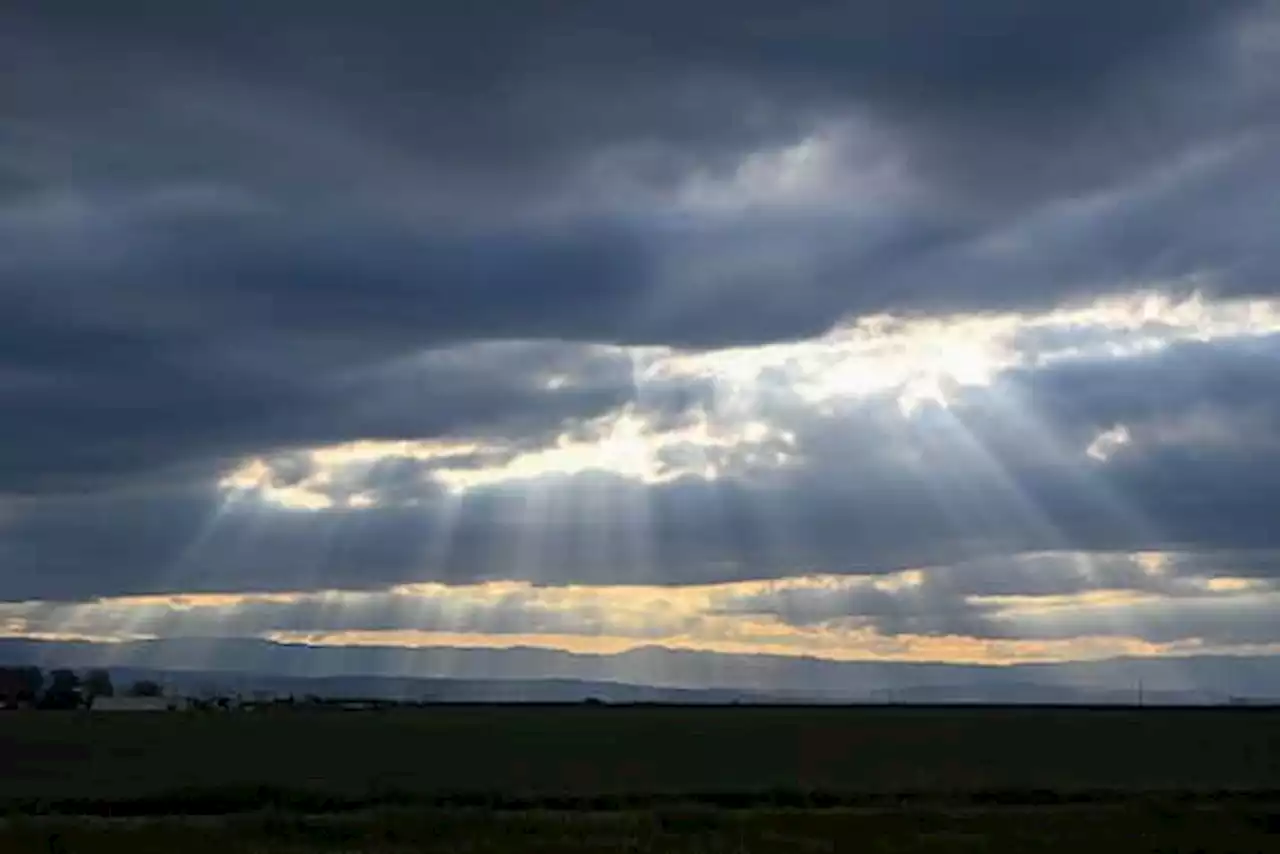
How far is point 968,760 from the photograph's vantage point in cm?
9494

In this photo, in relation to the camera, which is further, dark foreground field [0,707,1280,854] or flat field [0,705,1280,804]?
flat field [0,705,1280,804]

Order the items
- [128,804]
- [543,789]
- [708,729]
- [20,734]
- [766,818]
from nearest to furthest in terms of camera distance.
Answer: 1. [766,818]
2. [128,804]
3. [543,789]
4. [20,734]
5. [708,729]

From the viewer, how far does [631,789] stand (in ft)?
226

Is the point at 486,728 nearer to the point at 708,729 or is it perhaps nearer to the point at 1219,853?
the point at 708,729

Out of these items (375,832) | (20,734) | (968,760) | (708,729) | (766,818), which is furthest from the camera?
(708,729)

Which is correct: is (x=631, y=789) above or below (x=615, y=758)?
below

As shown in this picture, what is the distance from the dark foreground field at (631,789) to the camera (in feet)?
143

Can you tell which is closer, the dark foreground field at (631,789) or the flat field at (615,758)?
the dark foreground field at (631,789)

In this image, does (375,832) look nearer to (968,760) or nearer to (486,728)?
(968,760)

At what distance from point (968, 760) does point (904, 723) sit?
72.5 meters

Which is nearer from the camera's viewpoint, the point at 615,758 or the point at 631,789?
the point at 631,789

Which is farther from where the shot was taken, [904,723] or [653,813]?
[904,723]

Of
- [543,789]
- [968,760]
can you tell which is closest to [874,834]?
[543,789]

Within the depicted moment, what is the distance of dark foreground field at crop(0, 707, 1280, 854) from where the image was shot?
4353 cm
